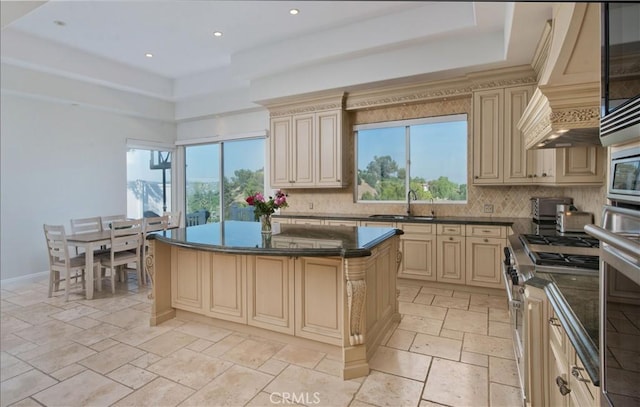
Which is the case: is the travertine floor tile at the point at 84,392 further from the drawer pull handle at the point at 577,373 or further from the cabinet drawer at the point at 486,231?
the cabinet drawer at the point at 486,231

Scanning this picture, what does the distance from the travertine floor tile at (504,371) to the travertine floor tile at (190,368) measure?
1.92 meters

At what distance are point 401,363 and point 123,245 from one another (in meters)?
3.80

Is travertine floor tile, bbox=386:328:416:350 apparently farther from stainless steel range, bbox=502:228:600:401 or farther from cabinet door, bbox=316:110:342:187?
cabinet door, bbox=316:110:342:187

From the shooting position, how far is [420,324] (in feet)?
10.4

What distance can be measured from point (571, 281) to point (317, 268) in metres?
1.62

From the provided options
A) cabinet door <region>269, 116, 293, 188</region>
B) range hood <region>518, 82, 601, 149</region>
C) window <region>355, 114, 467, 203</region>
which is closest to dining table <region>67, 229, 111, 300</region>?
cabinet door <region>269, 116, 293, 188</region>

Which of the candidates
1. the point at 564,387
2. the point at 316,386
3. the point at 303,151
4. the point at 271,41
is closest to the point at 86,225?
the point at 303,151

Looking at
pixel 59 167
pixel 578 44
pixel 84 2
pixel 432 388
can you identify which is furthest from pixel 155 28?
pixel 432 388

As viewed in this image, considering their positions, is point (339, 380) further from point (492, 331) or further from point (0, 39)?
point (0, 39)

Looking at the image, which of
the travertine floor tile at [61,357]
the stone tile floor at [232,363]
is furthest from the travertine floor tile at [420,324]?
the travertine floor tile at [61,357]

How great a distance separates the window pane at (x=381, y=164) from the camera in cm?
501

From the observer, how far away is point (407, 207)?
488 cm

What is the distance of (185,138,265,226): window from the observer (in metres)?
6.33

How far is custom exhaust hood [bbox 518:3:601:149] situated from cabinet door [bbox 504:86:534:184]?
187cm
